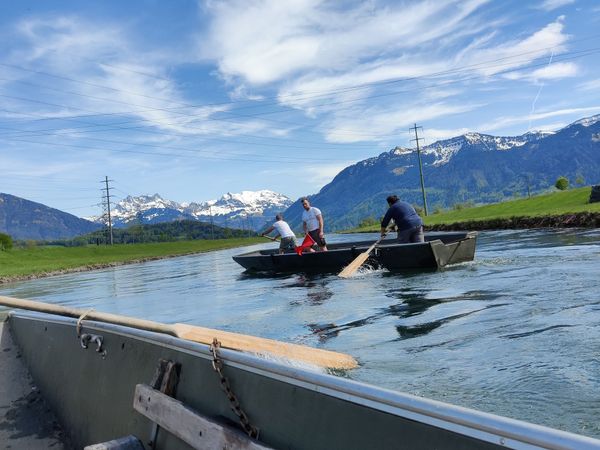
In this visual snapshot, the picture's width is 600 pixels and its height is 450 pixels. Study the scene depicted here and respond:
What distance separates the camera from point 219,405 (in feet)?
11.1

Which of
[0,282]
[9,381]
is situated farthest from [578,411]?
[0,282]

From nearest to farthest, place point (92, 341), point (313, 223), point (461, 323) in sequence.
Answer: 1. point (92, 341)
2. point (461, 323)
3. point (313, 223)

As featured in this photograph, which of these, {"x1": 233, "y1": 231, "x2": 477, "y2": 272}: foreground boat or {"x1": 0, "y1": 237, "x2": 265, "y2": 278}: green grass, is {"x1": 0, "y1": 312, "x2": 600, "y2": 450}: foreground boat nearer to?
{"x1": 233, "y1": 231, "x2": 477, "y2": 272}: foreground boat

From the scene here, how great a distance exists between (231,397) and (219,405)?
0.25 metres

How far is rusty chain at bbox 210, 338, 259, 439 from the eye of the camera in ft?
10.1

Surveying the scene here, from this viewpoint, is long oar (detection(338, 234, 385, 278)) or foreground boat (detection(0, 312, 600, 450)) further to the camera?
long oar (detection(338, 234, 385, 278))

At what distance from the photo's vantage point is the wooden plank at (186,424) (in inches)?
113

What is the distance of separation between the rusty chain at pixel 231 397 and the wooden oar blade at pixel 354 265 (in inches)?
477

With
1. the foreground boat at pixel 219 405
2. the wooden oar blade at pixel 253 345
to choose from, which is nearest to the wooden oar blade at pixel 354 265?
the foreground boat at pixel 219 405

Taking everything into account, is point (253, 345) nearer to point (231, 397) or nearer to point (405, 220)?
point (231, 397)

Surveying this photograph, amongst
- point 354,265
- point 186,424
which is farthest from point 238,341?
point 354,265

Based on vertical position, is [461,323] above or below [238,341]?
below

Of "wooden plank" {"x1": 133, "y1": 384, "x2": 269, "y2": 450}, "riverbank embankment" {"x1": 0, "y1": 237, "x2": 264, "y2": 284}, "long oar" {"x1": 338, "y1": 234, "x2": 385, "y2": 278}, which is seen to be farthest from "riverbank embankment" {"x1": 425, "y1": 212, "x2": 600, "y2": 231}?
"riverbank embankment" {"x1": 0, "y1": 237, "x2": 264, "y2": 284}

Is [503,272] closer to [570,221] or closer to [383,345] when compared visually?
[383,345]
